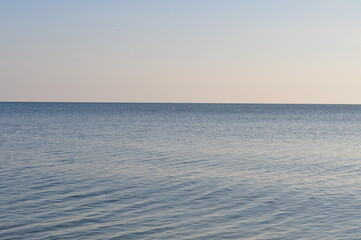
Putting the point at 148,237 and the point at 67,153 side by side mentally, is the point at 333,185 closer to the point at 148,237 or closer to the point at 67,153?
the point at 148,237

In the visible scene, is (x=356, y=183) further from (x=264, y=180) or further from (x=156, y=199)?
(x=156, y=199)

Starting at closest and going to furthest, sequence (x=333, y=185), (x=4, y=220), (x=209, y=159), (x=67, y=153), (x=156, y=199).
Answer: (x=4, y=220) < (x=156, y=199) < (x=333, y=185) < (x=209, y=159) < (x=67, y=153)

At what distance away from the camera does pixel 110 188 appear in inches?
766

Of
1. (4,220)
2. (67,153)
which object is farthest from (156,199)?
(67,153)

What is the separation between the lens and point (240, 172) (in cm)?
2431

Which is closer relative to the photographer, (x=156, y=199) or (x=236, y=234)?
(x=236, y=234)

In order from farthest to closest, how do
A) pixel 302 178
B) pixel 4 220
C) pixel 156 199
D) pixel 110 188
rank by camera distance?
pixel 302 178, pixel 110 188, pixel 156 199, pixel 4 220

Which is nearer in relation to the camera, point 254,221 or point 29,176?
point 254,221

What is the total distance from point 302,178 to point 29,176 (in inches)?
516

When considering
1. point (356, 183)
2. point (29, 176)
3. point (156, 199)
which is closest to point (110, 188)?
point (156, 199)

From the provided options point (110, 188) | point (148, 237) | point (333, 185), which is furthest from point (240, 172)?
point (148, 237)

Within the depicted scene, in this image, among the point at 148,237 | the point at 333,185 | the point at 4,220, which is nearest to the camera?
the point at 148,237

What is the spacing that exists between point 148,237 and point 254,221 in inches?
142

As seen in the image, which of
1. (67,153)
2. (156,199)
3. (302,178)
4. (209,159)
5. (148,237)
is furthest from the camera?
(67,153)
